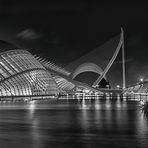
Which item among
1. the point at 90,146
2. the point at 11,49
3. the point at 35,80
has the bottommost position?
the point at 90,146

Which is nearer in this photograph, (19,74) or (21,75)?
(19,74)

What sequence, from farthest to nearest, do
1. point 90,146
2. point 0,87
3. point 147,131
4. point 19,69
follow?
point 19,69
point 0,87
point 147,131
point 90,146

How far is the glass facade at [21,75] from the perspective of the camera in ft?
213

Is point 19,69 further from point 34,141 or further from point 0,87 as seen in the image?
point 34,141

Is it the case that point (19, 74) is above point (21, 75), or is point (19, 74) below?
above

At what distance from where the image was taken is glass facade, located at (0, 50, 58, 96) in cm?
6494

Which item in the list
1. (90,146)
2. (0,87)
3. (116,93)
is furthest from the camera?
(116,93)

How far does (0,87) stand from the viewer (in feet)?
208

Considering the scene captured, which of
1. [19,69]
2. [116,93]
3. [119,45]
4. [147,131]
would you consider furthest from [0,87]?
[116,93]

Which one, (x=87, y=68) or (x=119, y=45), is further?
(x=87, y=68)

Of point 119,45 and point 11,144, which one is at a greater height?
point 119,45

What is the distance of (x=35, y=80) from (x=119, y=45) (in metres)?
47.3

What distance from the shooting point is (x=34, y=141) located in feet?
44.1

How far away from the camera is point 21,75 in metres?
69.4
